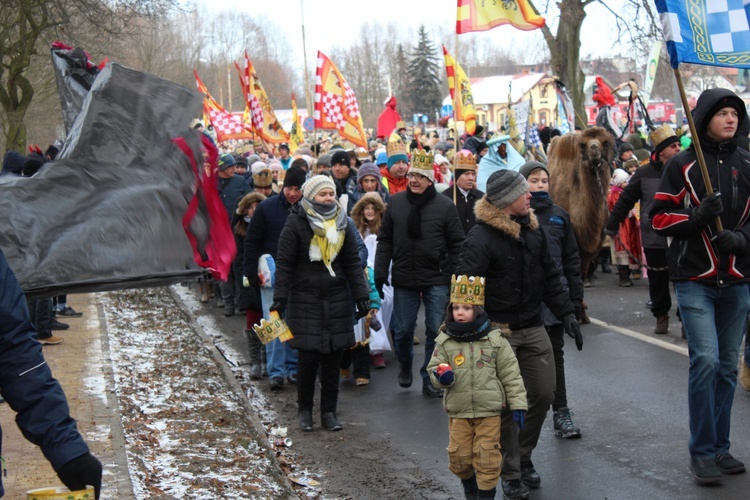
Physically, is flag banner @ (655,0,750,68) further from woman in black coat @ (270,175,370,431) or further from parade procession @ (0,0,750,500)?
woman in black coat @ (270,175,370,431)

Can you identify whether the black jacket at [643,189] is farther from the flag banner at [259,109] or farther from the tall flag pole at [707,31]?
the flag banner at [259,109]

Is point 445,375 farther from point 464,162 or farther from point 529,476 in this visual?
point 464,162

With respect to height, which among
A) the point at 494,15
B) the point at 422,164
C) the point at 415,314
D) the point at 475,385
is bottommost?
the point at 415,314

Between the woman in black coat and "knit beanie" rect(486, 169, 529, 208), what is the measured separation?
2.12m

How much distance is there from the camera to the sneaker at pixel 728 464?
6145mm

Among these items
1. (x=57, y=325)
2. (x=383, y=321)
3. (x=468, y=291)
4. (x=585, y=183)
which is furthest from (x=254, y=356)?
(x=468, y=291)

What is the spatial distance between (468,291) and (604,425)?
231 centimetres

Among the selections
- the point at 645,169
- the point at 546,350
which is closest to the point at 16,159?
the point at 645,169

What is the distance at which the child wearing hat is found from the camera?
18.4 feet

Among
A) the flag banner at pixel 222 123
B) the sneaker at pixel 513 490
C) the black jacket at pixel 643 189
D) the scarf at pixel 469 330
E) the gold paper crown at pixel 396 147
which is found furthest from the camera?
the flag banner at pixel 222 123

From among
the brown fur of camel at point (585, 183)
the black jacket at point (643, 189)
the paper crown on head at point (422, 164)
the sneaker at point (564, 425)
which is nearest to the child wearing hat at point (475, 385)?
the sneaker at point (564, 425)

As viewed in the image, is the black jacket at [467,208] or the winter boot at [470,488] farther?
the black jacket at [467,208]

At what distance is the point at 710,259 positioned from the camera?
5961 mm

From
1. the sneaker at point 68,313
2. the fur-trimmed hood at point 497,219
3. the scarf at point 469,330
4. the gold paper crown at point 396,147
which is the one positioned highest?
the gold paper crown at point 396,147
